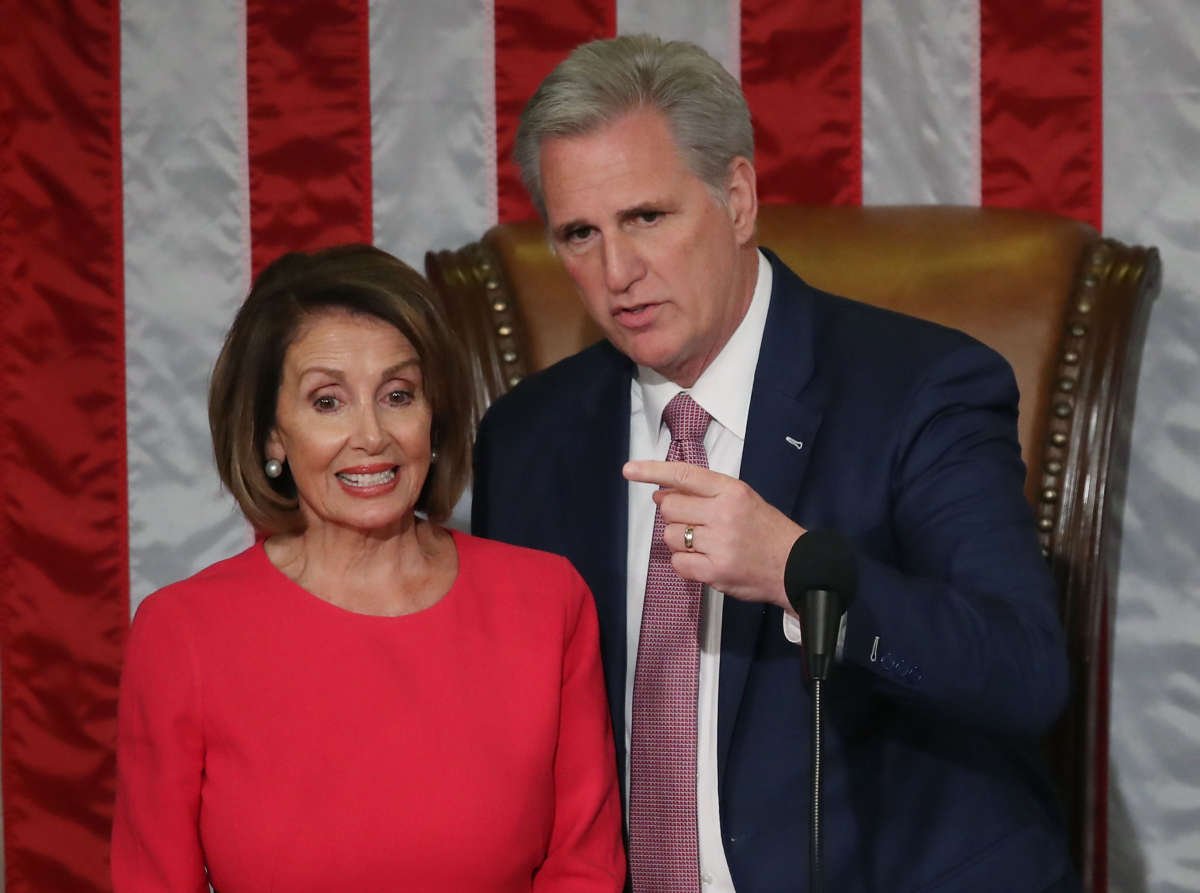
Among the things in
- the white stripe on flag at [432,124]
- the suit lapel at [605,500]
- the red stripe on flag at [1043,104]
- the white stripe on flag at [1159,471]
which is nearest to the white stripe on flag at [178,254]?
the white stripe on flag at [432,124]

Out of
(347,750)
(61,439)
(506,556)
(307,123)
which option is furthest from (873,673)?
(61,439)

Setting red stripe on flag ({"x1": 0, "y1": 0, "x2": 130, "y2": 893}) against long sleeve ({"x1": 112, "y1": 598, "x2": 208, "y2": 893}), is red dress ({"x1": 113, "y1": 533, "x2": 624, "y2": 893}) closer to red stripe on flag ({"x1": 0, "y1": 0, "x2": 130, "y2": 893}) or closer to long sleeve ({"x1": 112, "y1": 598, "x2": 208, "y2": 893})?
long sleeve ({"x1": 112, "y1": 598, "x2": 208, "y2": 893})

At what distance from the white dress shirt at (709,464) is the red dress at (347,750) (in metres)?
0.13

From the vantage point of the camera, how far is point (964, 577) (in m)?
1.85

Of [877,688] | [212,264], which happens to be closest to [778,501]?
[877,688]

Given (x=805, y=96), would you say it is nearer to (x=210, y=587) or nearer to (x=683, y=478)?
(x=683, y=478)

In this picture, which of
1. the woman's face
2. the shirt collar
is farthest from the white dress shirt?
the woman's face

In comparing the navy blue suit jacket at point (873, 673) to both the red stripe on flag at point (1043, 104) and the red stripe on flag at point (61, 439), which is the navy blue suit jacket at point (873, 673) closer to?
the red stripe on flag at point (1043, 104)

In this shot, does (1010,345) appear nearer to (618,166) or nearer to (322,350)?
(618,166)

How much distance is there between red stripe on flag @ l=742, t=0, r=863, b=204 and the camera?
2643 millimetres

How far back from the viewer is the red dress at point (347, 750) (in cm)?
174

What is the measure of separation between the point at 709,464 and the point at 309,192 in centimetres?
102

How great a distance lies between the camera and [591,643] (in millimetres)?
1983

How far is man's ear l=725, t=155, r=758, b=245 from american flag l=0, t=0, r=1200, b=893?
0.59 m
